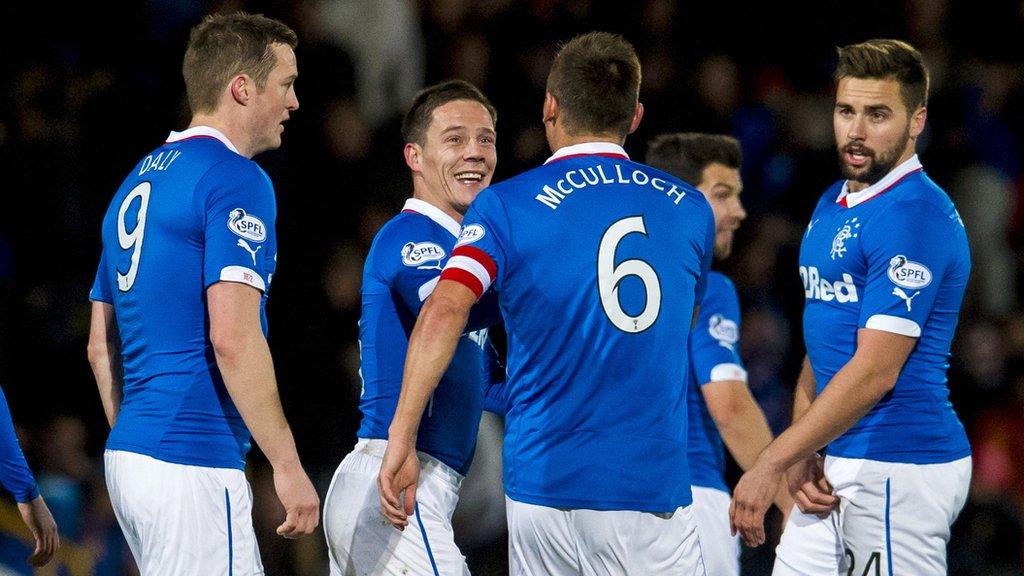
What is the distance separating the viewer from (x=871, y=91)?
4.66 meters

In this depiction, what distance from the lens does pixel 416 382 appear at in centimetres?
378

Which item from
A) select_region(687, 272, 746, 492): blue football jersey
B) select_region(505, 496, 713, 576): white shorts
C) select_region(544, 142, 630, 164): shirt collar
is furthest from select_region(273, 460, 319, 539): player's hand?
select_region(687, 272, 746, 492): blue football jersey

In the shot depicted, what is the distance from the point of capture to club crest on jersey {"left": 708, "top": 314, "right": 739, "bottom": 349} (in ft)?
19.1

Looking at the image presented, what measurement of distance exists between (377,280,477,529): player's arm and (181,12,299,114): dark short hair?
1.08m

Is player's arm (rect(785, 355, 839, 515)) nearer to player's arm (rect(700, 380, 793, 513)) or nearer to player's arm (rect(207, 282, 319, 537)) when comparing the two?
player's arm (rect(700, 380, 793, 513))

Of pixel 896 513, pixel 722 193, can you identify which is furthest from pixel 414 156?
pixel 896 513

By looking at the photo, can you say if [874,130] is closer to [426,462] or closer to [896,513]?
[896,513]

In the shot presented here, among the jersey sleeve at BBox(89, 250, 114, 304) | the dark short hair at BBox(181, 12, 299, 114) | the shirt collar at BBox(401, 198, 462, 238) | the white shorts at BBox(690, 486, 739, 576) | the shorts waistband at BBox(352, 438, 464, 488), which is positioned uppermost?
the dark short hair at BBox(181, 12, 299, 114)

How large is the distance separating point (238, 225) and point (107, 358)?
0.88 meters

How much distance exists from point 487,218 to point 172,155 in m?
1.06

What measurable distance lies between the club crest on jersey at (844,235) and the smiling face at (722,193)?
1.81m

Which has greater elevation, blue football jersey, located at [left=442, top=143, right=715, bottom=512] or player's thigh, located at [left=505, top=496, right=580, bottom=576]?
blue football jersey, located at [left=442, top=143, right=715, bottom=512]

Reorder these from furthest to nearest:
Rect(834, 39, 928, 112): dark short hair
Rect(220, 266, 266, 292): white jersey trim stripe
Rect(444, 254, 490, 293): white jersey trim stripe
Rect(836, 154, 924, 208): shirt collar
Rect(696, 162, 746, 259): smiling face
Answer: Rect(696, 162, 746, 259): smiling face, Rect(834, 39, 928, 112): dark short hair, Rect(836, 154, 924, 208): shirt collar, Rect(220, 266, 266, 292): white jersey trim stripe, Rect(444, 254, 490, 293): white jersey trim stripe

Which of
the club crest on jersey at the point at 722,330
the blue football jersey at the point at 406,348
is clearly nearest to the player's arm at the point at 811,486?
the club crest on jersey at the point at 722,330
